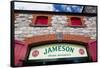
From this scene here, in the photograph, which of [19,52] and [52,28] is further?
[52,28]

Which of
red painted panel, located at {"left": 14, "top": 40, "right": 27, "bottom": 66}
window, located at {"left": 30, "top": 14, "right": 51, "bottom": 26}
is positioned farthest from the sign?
red painted panel, located at {"left": 14, "top": 40, "right": 27, "bottom": 66}

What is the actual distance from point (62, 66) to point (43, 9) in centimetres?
56

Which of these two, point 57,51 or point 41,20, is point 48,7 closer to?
point 41,20

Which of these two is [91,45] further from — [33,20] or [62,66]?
[33,20]

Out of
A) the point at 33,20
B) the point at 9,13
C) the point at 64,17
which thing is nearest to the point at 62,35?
the point at 64,17

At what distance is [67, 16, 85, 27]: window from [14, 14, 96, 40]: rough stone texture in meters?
0.03

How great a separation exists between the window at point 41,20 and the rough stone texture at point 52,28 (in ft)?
0.10

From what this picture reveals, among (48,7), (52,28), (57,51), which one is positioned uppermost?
(48,7)

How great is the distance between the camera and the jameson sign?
7.09 feet

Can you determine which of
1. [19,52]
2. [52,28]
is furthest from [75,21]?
[19,52]

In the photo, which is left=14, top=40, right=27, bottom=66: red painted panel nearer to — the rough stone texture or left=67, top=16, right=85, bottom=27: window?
the rough stone texture

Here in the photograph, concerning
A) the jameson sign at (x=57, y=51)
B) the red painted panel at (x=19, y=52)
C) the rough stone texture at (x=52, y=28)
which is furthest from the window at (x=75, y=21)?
the red painted panel at (x=19, y=52)

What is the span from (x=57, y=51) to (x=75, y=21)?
0.34 m

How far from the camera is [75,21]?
2311mm
